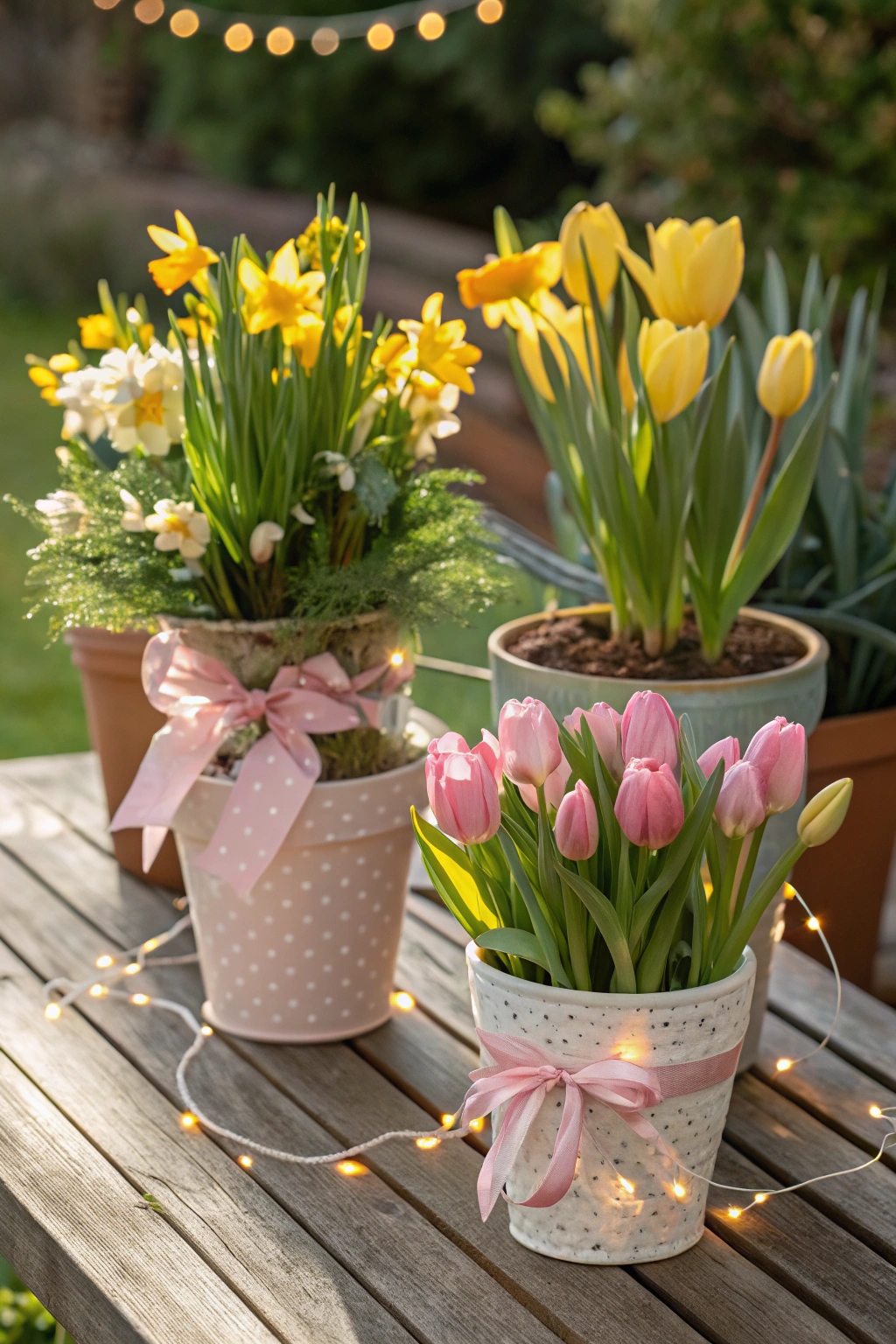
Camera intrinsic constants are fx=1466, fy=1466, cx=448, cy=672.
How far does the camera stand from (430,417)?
115 centimetres

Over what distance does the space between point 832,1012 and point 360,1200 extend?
46cm

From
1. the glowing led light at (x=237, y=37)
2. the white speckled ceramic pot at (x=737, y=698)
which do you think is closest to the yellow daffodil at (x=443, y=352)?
the white speckled ceramic pot at (x=737, y=698)

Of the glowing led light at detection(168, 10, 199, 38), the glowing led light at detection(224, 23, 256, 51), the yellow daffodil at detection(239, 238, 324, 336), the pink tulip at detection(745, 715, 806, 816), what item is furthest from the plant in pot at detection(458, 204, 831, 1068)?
the glowing led light at detection(168, 10, 199, 38)

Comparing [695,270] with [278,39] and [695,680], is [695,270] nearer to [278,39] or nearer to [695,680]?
[695,680]

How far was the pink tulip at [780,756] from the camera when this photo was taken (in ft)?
2.81

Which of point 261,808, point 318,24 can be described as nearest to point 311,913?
point 261,808

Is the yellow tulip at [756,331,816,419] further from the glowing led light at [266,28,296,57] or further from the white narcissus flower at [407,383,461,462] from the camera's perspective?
the glowing led light at [266,28,296,57]

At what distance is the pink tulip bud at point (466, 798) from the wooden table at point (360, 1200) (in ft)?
0.92

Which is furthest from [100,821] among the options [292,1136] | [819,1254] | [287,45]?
[287,45]

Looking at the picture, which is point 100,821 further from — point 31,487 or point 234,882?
point 31,487

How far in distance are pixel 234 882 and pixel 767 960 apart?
1.36 ft

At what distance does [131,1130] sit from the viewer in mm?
1030

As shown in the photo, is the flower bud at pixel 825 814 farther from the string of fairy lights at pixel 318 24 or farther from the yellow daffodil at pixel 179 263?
the string of fairy lights at pixel 318 24

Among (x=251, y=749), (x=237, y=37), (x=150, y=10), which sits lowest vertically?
(x=251, y=749)
